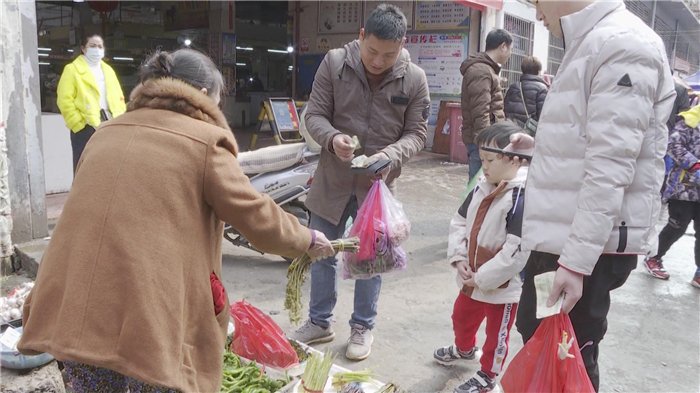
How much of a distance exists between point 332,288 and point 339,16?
983cm

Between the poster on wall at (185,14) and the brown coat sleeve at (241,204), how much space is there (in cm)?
1235

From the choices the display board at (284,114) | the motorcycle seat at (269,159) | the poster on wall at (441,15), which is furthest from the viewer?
the poster on wall at (441,15)

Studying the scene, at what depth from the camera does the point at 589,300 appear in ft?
6.82

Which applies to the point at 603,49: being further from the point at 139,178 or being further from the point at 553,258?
the point at 139,178

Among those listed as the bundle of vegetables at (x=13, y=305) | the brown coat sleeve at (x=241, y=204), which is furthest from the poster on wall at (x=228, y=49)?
the brown coat sleeve at (x=241, y=204)

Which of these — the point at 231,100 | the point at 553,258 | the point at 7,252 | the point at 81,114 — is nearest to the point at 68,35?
the point at 231,100

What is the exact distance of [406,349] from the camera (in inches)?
143

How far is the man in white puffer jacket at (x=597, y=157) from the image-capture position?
71.3 inches

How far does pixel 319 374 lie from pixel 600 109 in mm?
1821

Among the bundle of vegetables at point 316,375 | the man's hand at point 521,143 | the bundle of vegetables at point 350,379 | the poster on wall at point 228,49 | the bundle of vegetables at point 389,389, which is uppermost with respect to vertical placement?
the poster on wall at point 228,49

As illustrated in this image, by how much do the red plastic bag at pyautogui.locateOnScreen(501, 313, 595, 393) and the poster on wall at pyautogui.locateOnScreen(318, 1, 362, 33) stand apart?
10.6 metres

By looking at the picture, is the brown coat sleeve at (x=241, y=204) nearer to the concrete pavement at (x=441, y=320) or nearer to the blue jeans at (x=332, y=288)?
the blue jeans at (x=332, y=288)

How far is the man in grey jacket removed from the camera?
3285mm

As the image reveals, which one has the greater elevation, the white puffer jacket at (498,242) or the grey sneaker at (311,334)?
the white puffer jacket at (498,242)
